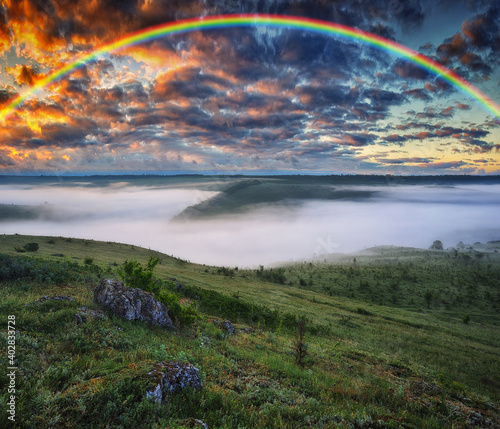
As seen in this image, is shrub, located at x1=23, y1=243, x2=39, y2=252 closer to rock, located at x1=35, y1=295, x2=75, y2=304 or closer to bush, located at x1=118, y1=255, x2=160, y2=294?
bush, located at x1=118, y1=255, x2=160, y2=294

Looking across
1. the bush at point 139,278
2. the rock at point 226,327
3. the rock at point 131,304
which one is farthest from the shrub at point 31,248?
the rock at point 226,327

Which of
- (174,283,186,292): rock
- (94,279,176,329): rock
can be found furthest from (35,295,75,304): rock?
(174,283,186,292): rock

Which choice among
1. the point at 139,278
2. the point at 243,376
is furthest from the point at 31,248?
the point at 243,376

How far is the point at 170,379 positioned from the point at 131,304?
23.3ft

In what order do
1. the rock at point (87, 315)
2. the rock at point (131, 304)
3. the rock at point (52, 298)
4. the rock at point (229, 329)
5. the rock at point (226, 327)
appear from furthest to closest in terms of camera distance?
1. the rock at point (226, 327)
2. the rock at point (229, 329)
3. the rock at point (131, 304)
4. the rock at point (52, 298)
5. the rock at point (87, 315)

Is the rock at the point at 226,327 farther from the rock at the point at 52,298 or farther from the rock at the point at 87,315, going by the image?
the rock at the point at 52,298

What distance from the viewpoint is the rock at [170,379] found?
6.52m

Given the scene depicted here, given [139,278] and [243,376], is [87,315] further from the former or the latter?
[243,376]

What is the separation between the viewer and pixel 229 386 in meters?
8.75

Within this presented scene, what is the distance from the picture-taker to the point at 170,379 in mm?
7109

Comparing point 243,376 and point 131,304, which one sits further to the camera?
point 131,304

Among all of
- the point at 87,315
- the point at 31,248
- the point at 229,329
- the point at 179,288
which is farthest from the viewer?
the point at 31,248

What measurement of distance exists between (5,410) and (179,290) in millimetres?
23373

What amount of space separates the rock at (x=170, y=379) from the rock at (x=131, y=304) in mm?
6120
